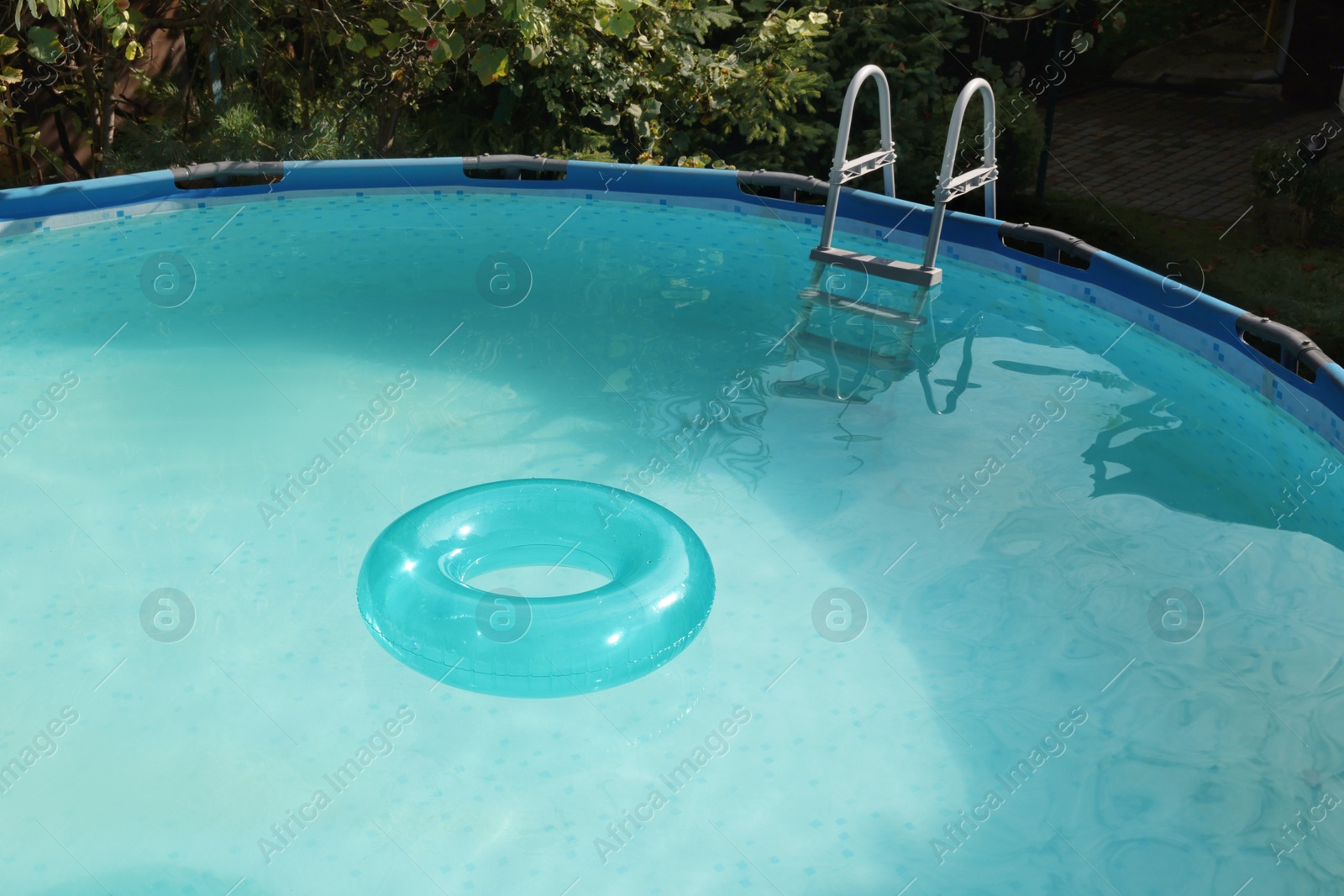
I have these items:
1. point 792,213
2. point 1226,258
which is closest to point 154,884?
point 792,213

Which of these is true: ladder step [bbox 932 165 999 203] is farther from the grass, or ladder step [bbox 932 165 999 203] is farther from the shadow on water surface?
the shadow on water surface

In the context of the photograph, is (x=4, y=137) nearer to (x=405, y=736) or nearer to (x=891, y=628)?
(x=405, y=736)

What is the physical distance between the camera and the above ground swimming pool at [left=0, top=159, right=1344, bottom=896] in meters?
3.42

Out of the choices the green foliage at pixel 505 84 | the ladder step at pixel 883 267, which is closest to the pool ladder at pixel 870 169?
the ladder step at pixel 883 267

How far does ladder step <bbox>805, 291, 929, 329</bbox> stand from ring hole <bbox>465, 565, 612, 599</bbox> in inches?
120

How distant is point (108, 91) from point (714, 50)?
15.7 ft

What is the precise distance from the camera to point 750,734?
379 centimetres

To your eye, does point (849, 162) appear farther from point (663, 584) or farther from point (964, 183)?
point (663, 584)

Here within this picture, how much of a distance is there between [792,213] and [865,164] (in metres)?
1.71

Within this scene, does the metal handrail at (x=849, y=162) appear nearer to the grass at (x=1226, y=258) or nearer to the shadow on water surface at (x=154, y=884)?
the grass at (x=1226, y=258)

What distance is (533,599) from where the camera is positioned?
12.0 feet

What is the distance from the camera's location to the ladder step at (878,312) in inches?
267

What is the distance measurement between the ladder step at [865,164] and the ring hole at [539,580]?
2960mm

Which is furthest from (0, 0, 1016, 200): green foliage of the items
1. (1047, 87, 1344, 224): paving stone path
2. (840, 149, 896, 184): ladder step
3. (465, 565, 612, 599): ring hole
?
(465, 565, 612, 599): ring hole
